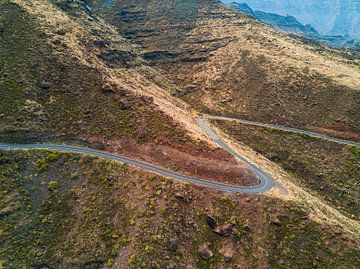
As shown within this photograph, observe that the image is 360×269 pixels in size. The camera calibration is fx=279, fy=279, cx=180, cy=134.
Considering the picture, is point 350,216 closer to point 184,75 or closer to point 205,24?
point 184,75

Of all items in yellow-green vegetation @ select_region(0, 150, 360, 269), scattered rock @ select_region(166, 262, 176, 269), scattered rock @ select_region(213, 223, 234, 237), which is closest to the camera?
scattered rock @ select_region(166, 262, 176, 269)

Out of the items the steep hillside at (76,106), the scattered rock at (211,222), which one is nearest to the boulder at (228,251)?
the scattered rock at (211,222)

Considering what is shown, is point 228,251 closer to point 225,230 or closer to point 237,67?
point 225,230

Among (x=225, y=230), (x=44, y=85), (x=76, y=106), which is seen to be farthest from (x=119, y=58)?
(x=225, y=230)

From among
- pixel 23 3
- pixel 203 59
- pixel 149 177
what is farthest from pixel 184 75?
pixel 149 177

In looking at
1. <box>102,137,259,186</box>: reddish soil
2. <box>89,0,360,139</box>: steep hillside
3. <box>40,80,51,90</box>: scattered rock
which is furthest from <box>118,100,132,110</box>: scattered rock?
<box>89,0,360,139</box>: steep hillside

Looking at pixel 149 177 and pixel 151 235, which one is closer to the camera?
pixel 151 235

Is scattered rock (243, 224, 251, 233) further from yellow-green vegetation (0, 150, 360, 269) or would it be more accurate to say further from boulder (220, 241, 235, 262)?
boulder (220, 241, 235, 262)

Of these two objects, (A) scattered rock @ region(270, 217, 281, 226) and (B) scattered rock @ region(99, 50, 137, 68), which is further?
(B) scattered rock @ region(99, 50, 137, 68)
